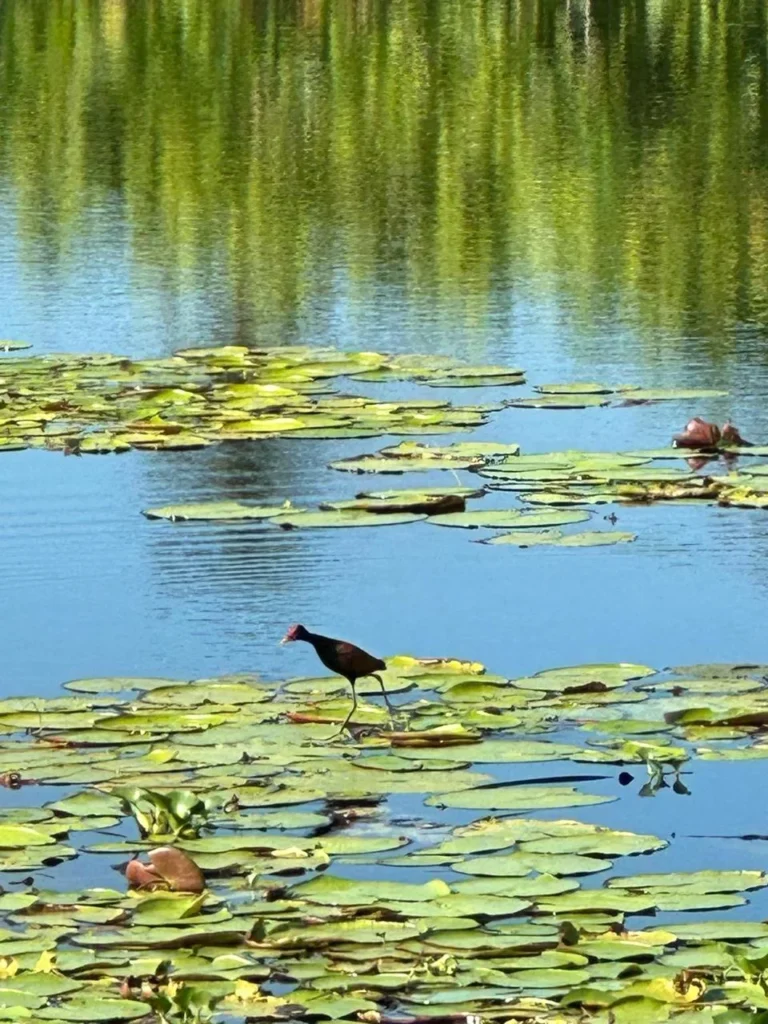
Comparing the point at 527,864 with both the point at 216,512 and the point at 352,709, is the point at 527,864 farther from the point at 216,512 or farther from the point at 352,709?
the point at 216,512

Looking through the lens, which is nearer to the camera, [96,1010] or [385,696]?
[96,1010]

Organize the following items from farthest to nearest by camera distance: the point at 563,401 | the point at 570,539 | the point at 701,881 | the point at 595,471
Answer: the point at 563,401 < the point at 595,471 < the point at 570,539 < the point at 701,881

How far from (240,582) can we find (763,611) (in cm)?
142

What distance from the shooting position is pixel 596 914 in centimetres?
416

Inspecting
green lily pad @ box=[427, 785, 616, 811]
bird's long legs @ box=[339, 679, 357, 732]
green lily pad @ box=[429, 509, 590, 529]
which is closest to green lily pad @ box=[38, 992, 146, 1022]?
green lily pad @ box=[427, 785, 616, 811]

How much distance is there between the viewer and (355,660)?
541 cm

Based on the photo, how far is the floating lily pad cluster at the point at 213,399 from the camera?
871 cm

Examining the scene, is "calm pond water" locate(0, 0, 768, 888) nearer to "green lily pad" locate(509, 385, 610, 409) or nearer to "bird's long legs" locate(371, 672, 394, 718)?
"green lily pad" locate(509, 385, 610, 409)

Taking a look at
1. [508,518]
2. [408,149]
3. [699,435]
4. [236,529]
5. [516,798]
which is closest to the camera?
[516,798]

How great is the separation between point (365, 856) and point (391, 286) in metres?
7.78

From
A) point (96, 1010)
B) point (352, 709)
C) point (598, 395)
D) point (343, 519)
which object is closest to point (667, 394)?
point (598, 395)

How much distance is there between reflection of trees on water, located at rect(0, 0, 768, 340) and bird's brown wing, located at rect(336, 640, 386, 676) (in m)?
5.57

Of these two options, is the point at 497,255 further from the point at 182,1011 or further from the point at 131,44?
the point at 131,44

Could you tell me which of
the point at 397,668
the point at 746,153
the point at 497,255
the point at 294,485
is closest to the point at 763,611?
the point at 397,668
